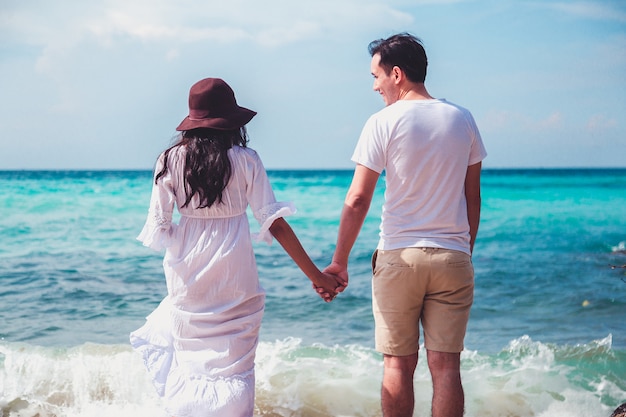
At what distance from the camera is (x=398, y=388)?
9.53 feet

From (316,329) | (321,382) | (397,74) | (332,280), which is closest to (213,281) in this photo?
(332,280)

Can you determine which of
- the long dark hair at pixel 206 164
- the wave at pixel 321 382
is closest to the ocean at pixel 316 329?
the wave at pixel 321 382

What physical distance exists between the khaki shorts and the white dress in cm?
47

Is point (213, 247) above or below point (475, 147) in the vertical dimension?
below

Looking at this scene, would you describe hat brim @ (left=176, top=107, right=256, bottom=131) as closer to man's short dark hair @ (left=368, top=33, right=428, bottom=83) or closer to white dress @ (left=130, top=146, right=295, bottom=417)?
white dress @ (left=130, top=146, right=295, bottom=417)

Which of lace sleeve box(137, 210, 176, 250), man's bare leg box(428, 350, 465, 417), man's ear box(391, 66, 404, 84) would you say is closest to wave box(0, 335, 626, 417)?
man's bare leg box(428, 350, 465, 417)

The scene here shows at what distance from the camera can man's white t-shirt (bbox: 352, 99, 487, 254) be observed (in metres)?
2.83

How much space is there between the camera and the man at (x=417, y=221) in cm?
283

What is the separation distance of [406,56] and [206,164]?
0.91 m

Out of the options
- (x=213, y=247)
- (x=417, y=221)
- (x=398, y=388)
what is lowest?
(x=398, y=388)

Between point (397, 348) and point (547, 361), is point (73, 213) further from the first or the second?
point (397, 348)

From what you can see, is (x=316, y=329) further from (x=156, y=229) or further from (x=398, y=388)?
(x=156, y=229)

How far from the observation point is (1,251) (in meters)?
10.2

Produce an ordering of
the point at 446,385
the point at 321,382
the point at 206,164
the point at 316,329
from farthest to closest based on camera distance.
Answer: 1. the point at 316,329
2. the point at 321,382
3. the point at 446,385
4. the point at 206,164
